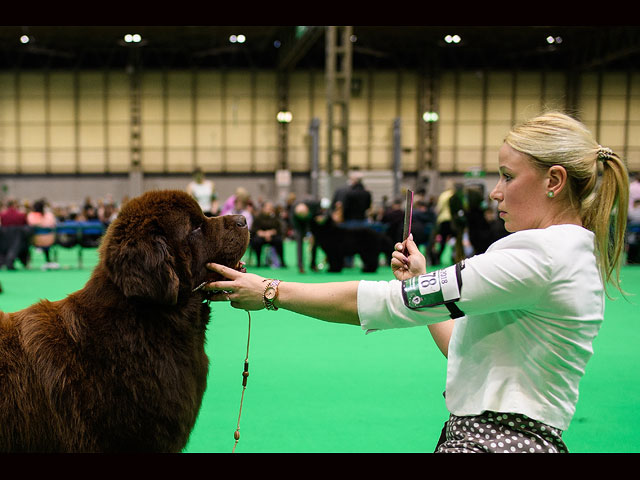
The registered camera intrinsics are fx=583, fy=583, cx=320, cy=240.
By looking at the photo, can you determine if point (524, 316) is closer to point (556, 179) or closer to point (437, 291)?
point (437, 291)

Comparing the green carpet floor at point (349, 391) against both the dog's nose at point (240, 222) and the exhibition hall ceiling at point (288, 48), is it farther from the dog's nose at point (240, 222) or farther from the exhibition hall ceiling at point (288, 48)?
the exhibition hall ceiling at point (288, 48)

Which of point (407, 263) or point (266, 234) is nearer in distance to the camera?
point (407, 263)

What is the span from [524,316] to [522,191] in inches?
14.4

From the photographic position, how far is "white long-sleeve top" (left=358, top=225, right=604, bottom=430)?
1546 mm

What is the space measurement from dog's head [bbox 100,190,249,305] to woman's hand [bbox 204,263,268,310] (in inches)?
4.6

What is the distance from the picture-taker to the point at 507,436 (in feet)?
5.38

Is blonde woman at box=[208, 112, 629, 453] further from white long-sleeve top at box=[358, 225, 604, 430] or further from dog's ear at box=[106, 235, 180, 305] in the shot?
dog's ear at box=[106, 235, 180, 305]

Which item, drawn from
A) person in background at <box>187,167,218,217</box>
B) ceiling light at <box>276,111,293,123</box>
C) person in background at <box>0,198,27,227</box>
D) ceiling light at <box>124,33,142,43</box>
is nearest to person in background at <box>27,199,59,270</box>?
person in background at <box>0,198,27,227</box>

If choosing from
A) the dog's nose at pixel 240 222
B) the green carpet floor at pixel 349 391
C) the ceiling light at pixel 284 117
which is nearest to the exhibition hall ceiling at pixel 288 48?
the ceiling light at pixel 284 117

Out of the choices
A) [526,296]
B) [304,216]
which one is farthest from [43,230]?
[526,296]

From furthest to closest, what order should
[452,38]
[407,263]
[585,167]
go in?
[452,38] < [407,263] < [585,167]

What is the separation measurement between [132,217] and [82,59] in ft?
112

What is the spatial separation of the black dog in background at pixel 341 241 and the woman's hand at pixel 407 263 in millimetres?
10503

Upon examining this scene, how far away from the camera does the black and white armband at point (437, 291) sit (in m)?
1.54
